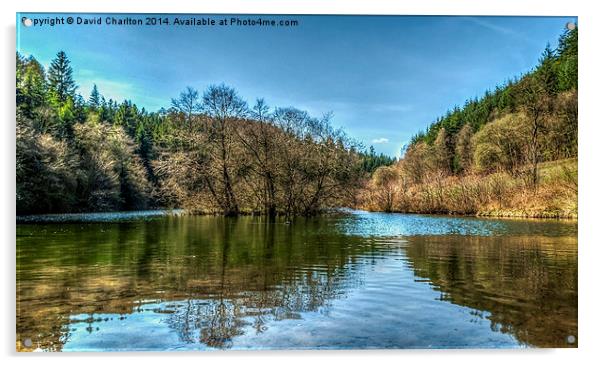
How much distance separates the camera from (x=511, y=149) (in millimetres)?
12516

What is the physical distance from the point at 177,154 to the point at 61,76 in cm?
1068

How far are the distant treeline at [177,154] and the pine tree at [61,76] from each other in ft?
0.09

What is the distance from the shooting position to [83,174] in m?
15.4

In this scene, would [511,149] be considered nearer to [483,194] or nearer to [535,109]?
[535,109]

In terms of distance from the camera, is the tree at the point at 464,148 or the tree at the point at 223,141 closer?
the tree at the point at 464,148

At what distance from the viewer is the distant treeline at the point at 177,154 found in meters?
9.85

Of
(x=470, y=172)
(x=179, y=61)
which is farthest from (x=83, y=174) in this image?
(x=470, y=172)

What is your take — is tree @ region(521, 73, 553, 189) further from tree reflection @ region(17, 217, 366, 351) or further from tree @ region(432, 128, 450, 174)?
tree reflection @ region(17, 217, 366, 351)

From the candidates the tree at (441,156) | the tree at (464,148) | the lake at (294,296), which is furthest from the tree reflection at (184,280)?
the tree at (464,148)

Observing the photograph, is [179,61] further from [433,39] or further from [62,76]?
[433,39]

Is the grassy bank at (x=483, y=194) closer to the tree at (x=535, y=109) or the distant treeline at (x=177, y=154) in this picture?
the tree at (x=535, y=109)

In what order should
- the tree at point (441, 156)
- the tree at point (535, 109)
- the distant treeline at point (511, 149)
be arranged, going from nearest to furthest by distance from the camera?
the distant treeline at point (511, 149), the tree at point (535, 109), the tree at point (441, 156)
